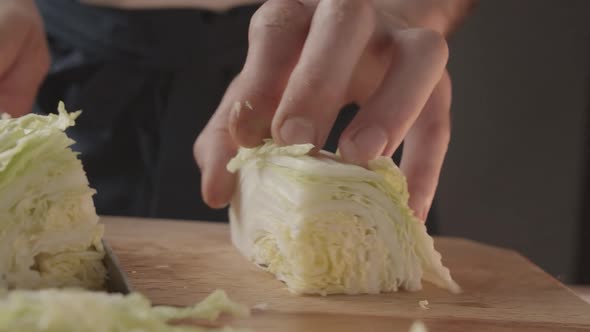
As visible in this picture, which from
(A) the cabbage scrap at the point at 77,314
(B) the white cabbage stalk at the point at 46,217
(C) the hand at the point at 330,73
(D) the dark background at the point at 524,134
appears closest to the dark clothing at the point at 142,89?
(C) the hand at the point at 330,73

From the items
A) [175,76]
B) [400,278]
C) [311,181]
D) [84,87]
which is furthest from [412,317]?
[84,87]

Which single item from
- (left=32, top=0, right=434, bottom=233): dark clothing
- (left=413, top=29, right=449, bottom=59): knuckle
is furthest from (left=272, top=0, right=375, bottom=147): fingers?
(left=32, top=0, right=434, bottom=233): dark clothing

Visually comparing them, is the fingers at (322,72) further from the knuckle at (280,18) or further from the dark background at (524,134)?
the dark background at (524,134)

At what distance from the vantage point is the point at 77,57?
3549 millimetres

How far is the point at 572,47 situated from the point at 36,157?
4326mm

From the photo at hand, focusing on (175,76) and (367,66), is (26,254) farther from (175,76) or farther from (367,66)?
(175,76)

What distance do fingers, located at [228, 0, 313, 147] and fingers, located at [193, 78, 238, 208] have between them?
1.24ft

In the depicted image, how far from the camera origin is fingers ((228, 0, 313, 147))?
2.44m

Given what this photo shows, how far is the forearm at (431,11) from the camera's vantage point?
9.89 feet

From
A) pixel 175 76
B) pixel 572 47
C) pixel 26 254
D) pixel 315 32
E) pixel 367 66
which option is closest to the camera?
pixel 26 254

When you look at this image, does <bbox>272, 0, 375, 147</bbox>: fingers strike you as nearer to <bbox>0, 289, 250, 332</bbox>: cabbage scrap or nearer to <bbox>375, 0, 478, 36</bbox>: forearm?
<bbox>375, 0, 478, 36</bbox>: forearm

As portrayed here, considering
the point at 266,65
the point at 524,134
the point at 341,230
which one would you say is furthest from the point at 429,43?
the point at 524,134

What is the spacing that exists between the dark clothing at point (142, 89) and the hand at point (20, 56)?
354 mm

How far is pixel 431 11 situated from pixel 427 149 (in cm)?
55
